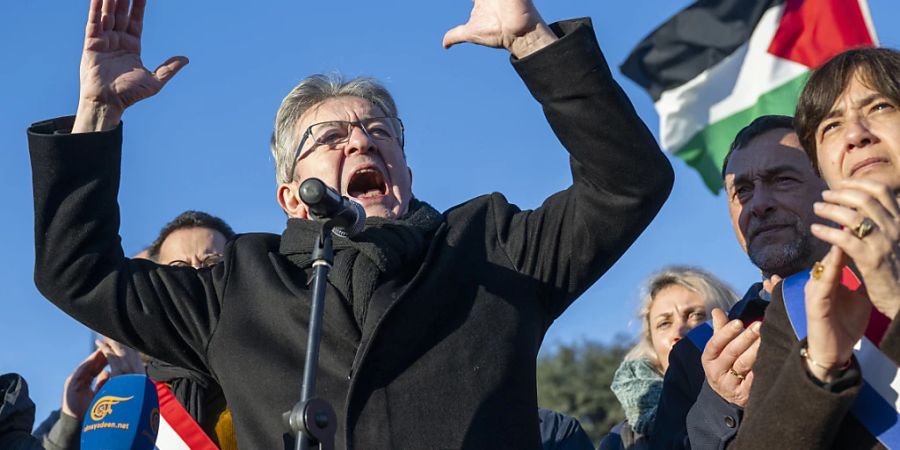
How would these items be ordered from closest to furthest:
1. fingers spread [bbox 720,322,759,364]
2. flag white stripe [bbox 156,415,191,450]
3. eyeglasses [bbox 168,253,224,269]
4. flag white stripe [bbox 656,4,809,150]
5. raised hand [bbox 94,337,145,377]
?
1. fingers spread [bbox 720,322,759,364]
2. flag white stripe [bbox 156,415,191,450]
3. raised hand [bbox 94,337,145,377]
4. eyeglasses [bbox 168,253,224,269]
5. flag white stripe [bbox 656,4,809,150]

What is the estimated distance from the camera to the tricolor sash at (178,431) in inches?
199

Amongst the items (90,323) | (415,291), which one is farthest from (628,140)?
(90,323)

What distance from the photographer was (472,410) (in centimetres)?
391

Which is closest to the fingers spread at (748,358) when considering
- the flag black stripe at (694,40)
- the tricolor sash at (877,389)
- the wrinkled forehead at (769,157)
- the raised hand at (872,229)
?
the tricolor sash at (877,389)

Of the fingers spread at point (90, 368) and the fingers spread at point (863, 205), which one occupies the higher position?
the fingers spread at point (863, 205)

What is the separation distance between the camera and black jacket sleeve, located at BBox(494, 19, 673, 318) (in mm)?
3885

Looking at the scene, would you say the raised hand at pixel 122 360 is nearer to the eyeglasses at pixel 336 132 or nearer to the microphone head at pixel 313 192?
the eyeglasses at pixel 336 132

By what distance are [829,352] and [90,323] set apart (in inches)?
94.5

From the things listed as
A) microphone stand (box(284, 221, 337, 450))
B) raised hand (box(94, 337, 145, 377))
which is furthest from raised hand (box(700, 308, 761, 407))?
raised hand (box(94, 337, 145, 377))

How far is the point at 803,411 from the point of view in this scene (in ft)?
10.3

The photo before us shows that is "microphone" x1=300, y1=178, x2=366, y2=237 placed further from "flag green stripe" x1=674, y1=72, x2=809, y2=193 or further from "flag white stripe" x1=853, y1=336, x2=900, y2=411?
"flag green stripe" x1=674, y1=72, x2=809, y2=193

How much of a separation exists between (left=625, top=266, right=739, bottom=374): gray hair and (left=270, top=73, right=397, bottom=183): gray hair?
271 cm

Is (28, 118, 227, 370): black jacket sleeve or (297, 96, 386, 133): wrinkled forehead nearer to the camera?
(28, 118, 227, 370): black jacket sleeve

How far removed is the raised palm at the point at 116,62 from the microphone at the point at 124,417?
38.4 inches
